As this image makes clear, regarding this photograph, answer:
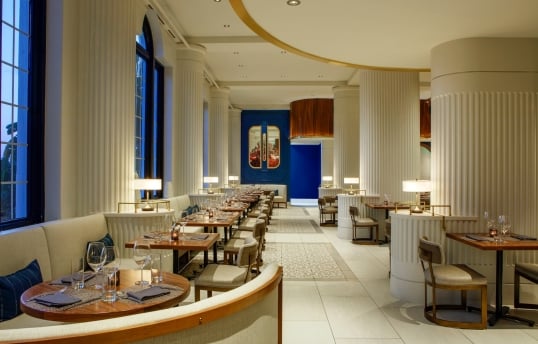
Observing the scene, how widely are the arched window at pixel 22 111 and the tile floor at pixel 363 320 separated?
3031 millimetres

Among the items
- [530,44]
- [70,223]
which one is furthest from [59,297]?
[530,44]

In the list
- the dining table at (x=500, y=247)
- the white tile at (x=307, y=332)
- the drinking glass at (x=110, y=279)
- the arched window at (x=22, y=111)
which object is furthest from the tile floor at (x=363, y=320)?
the arched window at (x=22, y=111)

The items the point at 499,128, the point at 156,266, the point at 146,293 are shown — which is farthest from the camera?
the point at 499,128

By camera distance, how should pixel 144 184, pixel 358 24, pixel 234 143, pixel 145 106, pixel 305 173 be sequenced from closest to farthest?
pixel 358 24 < pixel 144 184 < pixel 145 106 < pixel 234 143 < pixel 305 173

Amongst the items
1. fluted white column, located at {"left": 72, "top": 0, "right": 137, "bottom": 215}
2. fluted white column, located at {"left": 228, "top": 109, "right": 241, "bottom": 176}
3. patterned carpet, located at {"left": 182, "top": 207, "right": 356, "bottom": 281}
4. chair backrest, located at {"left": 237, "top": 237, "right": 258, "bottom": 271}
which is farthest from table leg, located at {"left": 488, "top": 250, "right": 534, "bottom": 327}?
fluted white column, located at {"left": 228, "top": 109, "right": 241, "bottom": 176}

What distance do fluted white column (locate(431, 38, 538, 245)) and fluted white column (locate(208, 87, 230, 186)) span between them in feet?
37.0

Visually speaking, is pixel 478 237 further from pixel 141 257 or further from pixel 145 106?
pixel 145 106

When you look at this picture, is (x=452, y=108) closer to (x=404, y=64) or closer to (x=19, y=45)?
(x=404, y=64)

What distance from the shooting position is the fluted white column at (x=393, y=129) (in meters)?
9.39

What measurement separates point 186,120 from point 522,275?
7.88 meters

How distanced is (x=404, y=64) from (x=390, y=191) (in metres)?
3.51

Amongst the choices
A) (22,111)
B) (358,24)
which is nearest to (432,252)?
(358,24)

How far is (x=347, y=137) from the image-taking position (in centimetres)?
1420

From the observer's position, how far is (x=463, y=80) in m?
5.35
